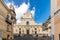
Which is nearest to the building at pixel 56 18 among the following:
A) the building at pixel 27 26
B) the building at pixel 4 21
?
the building at pixel 4 21

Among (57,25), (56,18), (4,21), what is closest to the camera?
(57,25)

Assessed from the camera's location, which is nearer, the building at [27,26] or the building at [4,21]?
the building at [4,21]

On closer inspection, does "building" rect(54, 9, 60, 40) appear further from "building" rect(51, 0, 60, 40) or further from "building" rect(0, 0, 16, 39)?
"building" rect(0, 0, 16, 39)

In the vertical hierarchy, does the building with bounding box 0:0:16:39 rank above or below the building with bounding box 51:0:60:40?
above

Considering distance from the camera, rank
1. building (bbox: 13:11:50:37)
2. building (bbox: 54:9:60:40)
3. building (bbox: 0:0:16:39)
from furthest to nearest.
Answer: building (bbox: 13:11:50:37) < building (bbox: 0:0:16:39) < building (bbox: 54:9:60:40)

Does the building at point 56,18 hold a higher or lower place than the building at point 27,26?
lower

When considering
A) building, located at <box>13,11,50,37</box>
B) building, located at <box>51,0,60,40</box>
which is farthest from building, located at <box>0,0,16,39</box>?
building, located at <box>13,11,50,37</box>

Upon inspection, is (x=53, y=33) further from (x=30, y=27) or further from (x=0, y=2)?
(x=30, y=27)

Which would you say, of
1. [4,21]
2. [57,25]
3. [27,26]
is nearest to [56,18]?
[57,25]

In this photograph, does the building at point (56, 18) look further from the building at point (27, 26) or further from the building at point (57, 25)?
the building at point (27, 26)

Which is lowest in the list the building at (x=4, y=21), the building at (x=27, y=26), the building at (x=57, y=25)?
the building at (x=57, y=25)

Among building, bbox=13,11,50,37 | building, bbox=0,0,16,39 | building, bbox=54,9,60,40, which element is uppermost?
building, bbox=13,11,50,37

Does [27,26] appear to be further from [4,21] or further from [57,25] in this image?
[57,25]

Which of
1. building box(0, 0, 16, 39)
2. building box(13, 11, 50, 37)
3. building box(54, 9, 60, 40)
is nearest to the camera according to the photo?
building box(54, 9, 60, 40)
